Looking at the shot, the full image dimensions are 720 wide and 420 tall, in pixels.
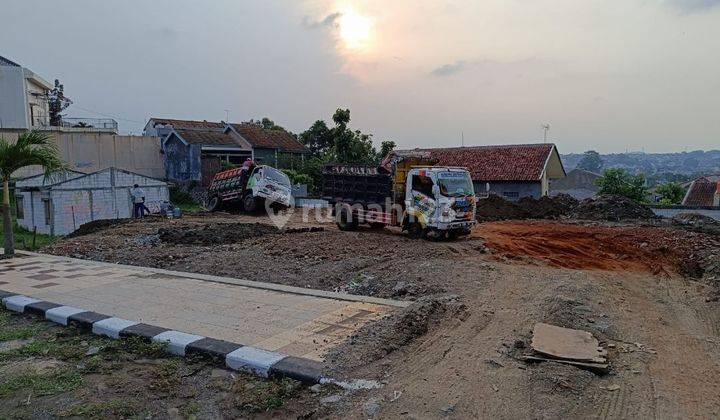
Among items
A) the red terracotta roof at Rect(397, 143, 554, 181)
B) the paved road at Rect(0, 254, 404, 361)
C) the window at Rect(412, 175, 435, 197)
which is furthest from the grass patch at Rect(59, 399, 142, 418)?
the red terracotta roof at Rect(397, 143, 554, 181)

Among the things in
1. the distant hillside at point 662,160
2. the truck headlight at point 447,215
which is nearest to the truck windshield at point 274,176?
the truck headlight at point 447,215

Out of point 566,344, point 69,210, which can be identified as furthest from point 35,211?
point 566,344

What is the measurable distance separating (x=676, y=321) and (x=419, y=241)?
25.3 feet

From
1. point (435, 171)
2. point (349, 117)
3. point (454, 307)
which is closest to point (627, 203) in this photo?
point (435, 171)

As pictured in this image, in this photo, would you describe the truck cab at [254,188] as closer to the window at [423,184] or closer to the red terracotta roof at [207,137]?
the window at [423,184]

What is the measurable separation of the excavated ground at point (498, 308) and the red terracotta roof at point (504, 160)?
15028 millimetres

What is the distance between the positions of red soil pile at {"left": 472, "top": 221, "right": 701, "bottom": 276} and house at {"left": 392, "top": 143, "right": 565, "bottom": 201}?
12.1 metres

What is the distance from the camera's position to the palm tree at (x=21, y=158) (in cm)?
1153

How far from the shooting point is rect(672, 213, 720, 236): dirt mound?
56.5ft

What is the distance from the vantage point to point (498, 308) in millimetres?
7305

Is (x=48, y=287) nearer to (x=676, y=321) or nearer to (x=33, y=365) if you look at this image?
(x=33, y=365)

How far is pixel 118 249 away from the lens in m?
13.5

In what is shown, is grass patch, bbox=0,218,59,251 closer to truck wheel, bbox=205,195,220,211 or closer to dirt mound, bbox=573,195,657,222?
truck wheel, bbox=205,195,220,211

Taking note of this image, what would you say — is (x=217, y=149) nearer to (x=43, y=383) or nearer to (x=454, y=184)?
(x=454, y=184)
